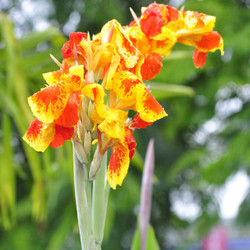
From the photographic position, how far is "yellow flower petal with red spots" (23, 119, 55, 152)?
0.79ft

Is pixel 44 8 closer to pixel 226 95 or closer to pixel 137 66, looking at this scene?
pixel 226 95

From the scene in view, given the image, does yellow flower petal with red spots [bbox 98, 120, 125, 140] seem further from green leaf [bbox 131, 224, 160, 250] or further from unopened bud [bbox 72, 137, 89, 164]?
green leaf [bbox 131, 224, 160, 250]

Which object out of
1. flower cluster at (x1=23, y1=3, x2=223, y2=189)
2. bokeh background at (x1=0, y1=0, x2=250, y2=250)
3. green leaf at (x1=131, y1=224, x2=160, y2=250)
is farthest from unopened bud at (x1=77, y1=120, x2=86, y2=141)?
bokeh background at (x1=0, y1=0, x2=250, y2=250)

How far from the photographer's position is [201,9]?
5.81ft

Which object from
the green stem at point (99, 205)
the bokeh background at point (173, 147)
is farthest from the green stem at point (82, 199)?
the bokeh background at point (173, 147)

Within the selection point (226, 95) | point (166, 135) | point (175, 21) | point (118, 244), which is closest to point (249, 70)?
point (226, 95)

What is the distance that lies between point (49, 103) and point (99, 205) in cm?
7

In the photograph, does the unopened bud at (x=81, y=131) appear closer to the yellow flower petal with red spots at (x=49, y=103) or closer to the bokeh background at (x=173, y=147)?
the yellow flower petal with red spots at (x=49, y=103)

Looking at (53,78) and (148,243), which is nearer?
(53,78)

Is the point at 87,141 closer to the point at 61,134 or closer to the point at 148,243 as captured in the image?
the point at 61,134

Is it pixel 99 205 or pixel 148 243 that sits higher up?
pixel 99 205

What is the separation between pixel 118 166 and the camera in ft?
0.82

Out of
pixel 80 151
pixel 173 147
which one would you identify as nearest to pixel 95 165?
pixel 80 151

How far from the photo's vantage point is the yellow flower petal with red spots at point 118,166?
0.25m
